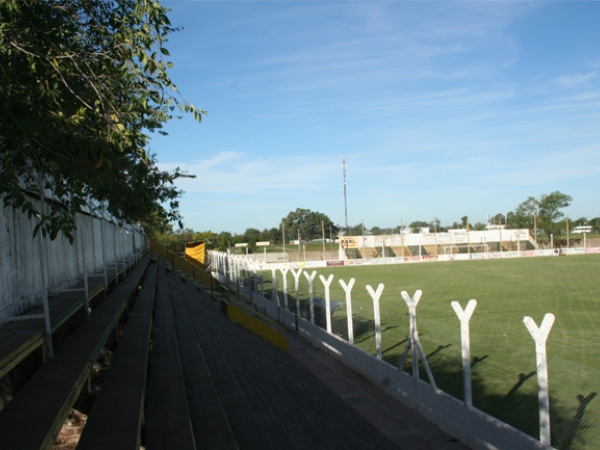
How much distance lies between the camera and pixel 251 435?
21.8 feet

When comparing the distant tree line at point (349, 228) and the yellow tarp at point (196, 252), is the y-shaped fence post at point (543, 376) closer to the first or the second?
the yellow tarp at point (196, 252)

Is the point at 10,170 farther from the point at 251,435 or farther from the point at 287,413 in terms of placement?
the point at 287,413

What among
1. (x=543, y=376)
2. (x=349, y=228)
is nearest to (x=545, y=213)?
(x=349, y=228)

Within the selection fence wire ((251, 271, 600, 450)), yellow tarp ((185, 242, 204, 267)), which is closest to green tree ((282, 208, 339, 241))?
yellow tarp ((185, 242, 204, 267))

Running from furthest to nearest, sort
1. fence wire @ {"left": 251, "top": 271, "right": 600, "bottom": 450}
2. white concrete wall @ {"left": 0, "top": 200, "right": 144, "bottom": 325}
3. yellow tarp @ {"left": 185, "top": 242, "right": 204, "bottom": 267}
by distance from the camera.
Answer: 1. yellow tarp @ {"left": 185, "top": 242, "right": 204, "bottom": 267}
2. fence wire @ {"left": 251, "top": 271, "right": 600, "bottom": 450}
3. white concrete wall @ {"left": 0, "top": 200, "right": 144, "bottom": 325}

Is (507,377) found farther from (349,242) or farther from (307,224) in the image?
(307,224)

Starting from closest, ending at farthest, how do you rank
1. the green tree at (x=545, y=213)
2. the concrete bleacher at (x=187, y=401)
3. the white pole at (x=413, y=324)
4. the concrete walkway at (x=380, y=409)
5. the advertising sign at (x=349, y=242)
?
the concrete bleacher at (x=187, y=401)
the concrete walkway at (x=380, y=409)
the white pole at (x=413, y=324)
the advertising sign at (x=349, y=242)
the green tree at (x=545, y=213)

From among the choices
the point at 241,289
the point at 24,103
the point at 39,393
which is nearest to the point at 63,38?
the point at 24,103

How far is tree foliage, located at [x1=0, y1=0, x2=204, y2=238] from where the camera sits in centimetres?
484

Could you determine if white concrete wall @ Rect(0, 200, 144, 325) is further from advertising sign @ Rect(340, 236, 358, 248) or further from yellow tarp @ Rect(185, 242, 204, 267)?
advertising sign @ Rect(340, 236, 358, 248)

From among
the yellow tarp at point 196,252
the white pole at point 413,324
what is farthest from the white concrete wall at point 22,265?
the yellow tarp at point 196,252

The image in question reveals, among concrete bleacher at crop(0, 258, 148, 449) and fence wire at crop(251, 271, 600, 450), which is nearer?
concrete bleacher at crop(0, 258, 148, 449)

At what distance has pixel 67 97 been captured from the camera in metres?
6.66

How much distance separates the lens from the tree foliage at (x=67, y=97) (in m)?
4.84
